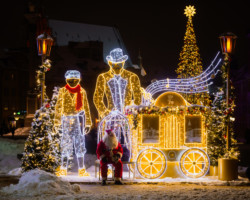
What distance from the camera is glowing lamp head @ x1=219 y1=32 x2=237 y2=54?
606 inches

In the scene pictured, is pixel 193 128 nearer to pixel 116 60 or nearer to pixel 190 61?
pixel 116 60

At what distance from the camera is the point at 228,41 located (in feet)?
50.5

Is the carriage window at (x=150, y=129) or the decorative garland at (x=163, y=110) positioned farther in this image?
the carriage window at (x=150, y=129)

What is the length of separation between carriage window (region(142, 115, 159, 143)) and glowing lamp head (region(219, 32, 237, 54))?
10.8ft

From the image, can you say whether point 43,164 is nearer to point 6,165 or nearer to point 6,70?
point 6,165

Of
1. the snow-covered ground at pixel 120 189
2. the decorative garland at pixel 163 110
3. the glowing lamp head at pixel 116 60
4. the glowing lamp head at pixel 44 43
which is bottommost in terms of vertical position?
the snow-covered ground at pixel 120 189

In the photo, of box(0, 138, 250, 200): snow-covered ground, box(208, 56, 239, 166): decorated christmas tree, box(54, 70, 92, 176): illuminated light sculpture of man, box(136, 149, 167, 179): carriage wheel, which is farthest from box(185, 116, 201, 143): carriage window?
box(54, 70, 92, 176): illuminated light sculpture of man

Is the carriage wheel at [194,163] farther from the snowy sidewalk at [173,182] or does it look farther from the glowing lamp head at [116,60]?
the glowing lamp head at [116,60]

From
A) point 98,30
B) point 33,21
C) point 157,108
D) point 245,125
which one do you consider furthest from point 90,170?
point 98,30

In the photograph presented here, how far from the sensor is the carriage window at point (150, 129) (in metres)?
15.6

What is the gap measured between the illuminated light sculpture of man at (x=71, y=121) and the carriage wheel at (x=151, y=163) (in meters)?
2.06

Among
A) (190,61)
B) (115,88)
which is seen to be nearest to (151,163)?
(115,88)

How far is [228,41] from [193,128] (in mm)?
3206

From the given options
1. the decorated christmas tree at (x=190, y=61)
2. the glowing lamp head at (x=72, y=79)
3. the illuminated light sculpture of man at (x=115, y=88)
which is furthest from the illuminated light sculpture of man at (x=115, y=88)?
the decorated christmas tree at (x=190, y=61)
